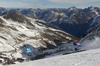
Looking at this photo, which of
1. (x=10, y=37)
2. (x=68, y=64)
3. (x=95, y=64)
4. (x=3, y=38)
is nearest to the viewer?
(x=95, y=64)

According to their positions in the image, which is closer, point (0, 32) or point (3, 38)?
point (3, 38)

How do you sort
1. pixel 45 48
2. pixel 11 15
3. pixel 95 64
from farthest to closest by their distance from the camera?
pixel 11 15, pixel 45 48, pixel 95 64

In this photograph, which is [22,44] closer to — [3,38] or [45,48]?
[3,38]

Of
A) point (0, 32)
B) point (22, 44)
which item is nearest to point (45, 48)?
point (22, 44)

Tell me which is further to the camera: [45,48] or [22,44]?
[45,48]

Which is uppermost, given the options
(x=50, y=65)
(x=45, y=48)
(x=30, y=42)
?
(x=50, y=65)

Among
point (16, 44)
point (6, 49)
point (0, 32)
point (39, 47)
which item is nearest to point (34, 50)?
point (39, 47)

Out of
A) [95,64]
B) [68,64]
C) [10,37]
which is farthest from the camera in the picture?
[10,37]

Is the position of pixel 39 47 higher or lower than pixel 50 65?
lower

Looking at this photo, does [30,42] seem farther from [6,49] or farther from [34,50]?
[6,49]
